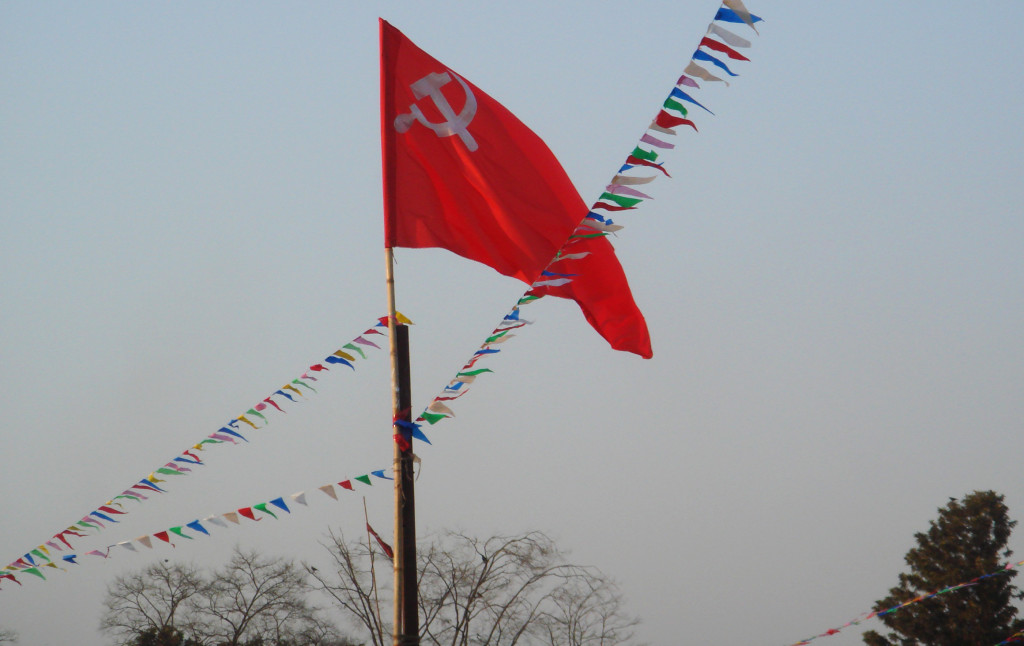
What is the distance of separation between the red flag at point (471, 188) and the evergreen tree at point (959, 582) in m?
23.3

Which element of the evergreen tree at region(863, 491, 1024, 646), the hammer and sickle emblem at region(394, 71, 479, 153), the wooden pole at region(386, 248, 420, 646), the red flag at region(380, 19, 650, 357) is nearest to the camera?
the wooden pole at region(386, 248, 420, 646)

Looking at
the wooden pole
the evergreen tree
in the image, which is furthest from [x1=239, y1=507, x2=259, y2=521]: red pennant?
the evergreen tree

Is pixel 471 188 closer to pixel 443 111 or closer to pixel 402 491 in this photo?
pixel 443 111

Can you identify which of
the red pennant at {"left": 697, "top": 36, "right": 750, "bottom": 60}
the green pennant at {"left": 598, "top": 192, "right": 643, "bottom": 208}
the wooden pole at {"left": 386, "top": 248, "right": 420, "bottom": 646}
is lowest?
the wooden pole at {"left": 386, "top": 248, "right": 420, "bottom": 646}

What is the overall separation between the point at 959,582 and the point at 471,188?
24174mm

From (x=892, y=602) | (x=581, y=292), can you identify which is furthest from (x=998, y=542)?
(x=581, y=292)

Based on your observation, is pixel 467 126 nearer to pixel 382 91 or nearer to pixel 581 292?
pixel 382 91

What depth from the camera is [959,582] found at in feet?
92.4

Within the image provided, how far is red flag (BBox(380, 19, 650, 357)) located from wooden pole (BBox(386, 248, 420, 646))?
89 cm

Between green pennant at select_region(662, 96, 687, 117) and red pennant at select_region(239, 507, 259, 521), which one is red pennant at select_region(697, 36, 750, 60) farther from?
red pennant at select_region(239, 507, 259, 521)

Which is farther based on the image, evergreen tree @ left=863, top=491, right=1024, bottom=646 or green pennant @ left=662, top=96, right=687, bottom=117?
evergreen tree @ left=863, top=491, right=1024, bottom=646

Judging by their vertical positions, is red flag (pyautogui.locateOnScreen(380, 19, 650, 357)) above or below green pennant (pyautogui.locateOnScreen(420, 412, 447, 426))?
above

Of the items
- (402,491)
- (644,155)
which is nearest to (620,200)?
(644,155)

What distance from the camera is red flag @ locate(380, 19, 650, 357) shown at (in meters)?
8.04
